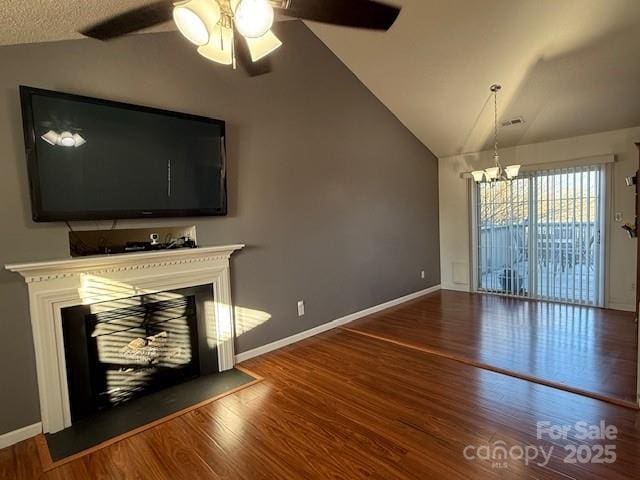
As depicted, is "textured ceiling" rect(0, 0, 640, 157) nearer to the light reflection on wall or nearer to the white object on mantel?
the white object on mantel

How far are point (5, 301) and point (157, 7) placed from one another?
1.97 metres

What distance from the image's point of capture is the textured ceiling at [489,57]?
2883 millimetres

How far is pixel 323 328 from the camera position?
4188 millimetres

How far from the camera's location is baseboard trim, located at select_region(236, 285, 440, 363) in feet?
11.4

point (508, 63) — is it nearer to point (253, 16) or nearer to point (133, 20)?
point (253, 16)

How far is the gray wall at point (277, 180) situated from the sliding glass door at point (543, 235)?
1020 millimetres

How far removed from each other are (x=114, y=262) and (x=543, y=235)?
5409 mm

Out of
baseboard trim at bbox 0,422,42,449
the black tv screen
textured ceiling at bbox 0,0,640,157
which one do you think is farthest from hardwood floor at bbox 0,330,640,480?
textured ceiling at bbox 0,0,640,157

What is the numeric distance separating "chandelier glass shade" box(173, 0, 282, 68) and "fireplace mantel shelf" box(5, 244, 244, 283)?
1.51m

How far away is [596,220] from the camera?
15.5 ft

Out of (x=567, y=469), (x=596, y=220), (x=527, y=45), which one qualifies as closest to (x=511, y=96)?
(x=527, y=45)

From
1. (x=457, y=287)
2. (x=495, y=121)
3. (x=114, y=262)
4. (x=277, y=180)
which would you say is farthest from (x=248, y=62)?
(x=457, y=287)

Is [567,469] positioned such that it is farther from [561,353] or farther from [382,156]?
[382,156]

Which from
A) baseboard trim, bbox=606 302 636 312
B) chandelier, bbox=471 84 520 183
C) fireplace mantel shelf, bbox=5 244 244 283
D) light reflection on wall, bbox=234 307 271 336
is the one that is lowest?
baseboard trim, bbox=606 302 636 312
